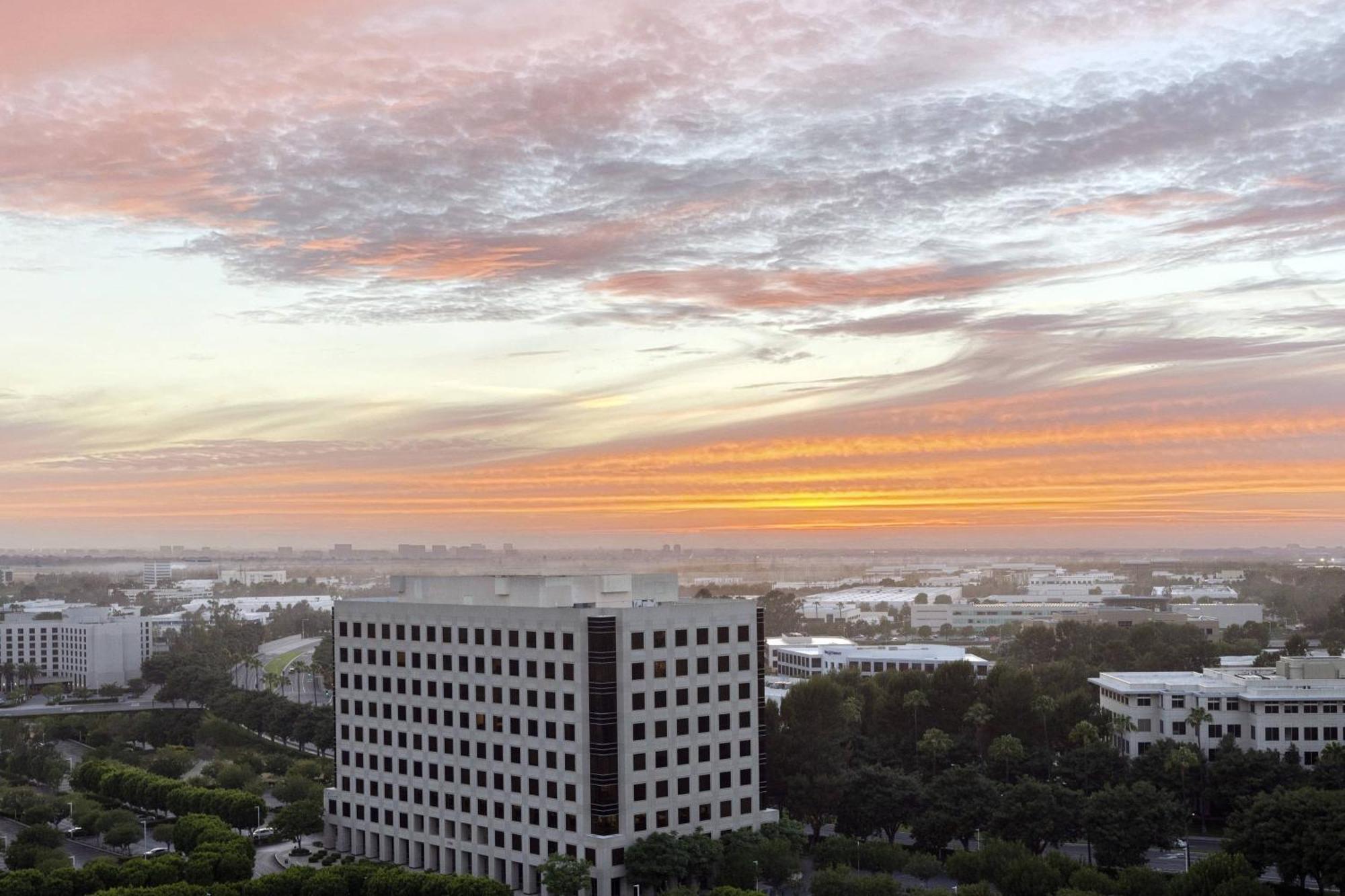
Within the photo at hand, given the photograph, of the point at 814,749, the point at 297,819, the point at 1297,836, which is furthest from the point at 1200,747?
the point at 297,819

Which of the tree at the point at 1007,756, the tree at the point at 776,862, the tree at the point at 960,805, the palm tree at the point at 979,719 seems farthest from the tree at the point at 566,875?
the palm tree at the point at 979,719

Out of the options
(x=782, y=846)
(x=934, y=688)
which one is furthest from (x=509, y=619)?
(x=934, y=688)

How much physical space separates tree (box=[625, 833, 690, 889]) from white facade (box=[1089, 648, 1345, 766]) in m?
49.1

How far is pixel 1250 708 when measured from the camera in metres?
121

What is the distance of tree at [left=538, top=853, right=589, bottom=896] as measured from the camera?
88.0 metres

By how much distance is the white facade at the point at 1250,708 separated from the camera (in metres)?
120

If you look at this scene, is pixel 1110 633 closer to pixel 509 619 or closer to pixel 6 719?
pixel 509 619

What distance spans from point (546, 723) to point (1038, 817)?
112 feet

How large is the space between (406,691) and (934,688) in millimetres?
50195

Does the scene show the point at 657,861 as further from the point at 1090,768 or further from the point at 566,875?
the point at 1090,768

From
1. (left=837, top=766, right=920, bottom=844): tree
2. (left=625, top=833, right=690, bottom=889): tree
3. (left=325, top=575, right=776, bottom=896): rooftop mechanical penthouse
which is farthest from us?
(left=837, top=766, right=920, bottom=844): tree

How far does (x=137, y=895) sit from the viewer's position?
84.5m

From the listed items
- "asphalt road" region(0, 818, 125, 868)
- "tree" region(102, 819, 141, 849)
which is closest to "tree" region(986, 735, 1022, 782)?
"tree" region(102, 819, 141, 849)

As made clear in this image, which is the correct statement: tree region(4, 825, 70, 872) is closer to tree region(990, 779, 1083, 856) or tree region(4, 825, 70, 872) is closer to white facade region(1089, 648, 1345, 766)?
tree region(990, 779, 1083, 856)
